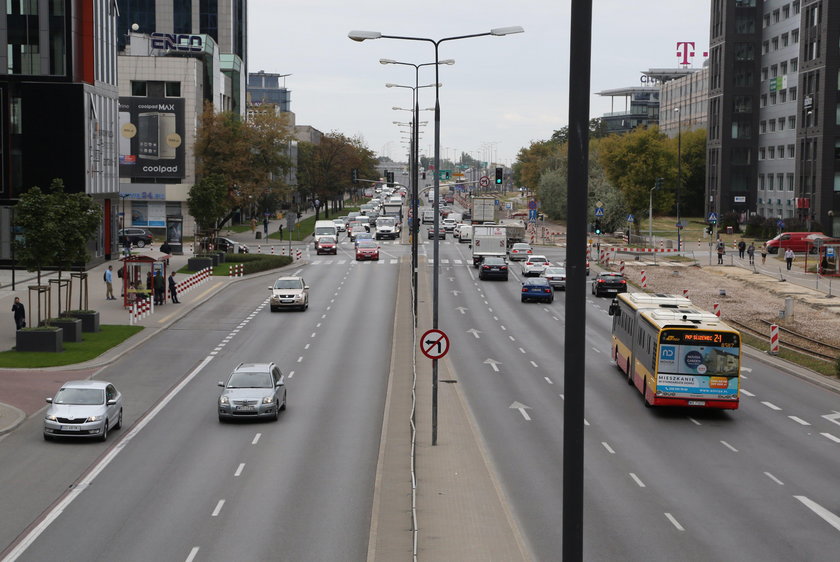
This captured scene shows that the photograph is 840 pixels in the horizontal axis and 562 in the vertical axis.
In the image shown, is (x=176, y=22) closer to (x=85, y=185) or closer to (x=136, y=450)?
(x=85, y=185)

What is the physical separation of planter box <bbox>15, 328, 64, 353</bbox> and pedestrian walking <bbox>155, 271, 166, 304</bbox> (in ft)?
51.8

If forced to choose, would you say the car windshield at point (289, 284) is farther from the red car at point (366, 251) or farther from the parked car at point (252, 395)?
the red car at point (366, 251)

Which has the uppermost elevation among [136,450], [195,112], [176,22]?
[176,22]

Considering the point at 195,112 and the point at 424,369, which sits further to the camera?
the point at 195,112

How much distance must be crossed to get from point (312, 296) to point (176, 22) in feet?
321

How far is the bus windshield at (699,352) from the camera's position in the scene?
30.3 metres

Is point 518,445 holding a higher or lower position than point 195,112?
lower

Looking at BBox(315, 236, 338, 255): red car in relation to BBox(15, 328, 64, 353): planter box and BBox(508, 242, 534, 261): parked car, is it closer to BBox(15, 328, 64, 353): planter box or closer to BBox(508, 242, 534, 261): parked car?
BBox(508, 242, 534, 261): parked car

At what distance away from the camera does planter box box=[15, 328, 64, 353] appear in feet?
134

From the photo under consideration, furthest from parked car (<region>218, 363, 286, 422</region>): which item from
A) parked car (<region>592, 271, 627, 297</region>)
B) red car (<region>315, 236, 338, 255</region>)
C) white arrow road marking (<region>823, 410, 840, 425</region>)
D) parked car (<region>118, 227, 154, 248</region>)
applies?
parked car (<region>118, 227, 154, 248</region>)

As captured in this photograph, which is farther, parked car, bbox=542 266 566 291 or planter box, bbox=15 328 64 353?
parked car, bbox=542 266 566 291

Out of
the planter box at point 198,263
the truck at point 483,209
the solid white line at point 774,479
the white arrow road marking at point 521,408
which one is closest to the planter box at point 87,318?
the white arrow road marking at point 521,408

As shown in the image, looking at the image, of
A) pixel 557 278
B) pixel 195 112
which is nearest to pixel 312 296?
pixel 557 278

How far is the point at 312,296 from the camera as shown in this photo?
63.6 m
